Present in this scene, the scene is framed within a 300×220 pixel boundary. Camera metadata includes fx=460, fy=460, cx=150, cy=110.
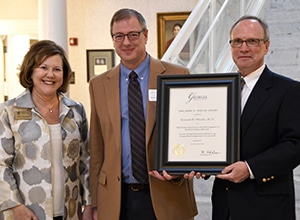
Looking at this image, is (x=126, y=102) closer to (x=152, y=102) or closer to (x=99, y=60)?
(x=152, y=102)

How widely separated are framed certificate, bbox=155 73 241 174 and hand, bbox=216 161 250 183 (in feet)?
0.10

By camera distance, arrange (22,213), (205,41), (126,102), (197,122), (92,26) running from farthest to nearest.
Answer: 1. (92,26)
2. (205,41)
3. (126,102)
4. (22,213)
5. (197,122)

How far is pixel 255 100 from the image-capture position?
1988 millimetres

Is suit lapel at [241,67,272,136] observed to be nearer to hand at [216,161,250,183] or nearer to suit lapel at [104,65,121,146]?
hand at [216,161,250,183]

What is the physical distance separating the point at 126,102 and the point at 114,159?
0.29 m

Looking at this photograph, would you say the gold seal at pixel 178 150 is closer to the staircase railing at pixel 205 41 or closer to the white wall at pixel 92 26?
the staircase railing at pixel 205 41

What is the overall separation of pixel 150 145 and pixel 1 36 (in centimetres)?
576

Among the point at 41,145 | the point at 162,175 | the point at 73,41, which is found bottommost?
the point at 162,175

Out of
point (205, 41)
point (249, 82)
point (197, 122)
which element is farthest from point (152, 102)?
point (205, 41)

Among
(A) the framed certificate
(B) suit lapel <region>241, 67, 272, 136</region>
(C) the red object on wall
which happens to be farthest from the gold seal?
(C) the red object on wall

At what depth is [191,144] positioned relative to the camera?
2039 mm

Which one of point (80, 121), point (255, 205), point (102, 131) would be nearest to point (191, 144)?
point (255, 205)

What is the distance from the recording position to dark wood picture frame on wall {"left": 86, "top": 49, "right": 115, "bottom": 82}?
685cm

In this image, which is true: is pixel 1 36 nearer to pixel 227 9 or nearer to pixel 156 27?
pixel 156 27
